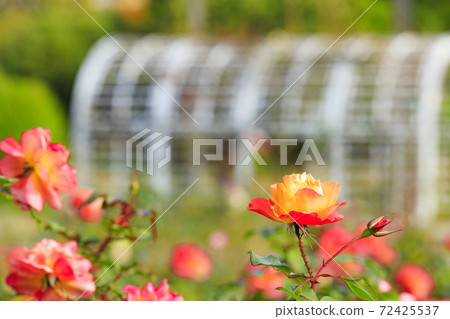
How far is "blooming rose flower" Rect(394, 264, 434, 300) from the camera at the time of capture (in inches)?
62.4

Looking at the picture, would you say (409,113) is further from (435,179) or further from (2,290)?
(2,290)

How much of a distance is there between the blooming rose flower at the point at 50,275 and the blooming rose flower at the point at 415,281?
0.92m

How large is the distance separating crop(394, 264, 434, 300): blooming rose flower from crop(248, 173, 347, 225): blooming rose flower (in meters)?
0.88

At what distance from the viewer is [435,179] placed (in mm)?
5246

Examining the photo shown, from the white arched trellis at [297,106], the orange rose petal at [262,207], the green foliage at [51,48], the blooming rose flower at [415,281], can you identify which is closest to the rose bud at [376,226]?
the orange rose petal at [262,207]

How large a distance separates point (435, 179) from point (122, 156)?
8.28 ft

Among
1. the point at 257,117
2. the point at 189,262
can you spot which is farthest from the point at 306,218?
the point at 257,117

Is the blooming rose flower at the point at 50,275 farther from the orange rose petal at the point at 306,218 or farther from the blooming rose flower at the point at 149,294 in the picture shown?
the orange rose petal at the point at 306,218

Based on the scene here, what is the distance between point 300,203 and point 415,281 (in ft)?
3.17

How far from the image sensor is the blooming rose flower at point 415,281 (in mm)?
1586

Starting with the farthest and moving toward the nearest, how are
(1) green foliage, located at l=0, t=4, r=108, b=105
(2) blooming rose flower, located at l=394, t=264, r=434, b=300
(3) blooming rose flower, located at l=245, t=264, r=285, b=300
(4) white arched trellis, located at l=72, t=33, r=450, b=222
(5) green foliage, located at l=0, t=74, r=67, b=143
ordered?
(1) green foliage, located at l=0, t=4, r=108, b=105 → (5) green foliage, located at l=0, t=74, r=67, b=143 → (4) white arched trellis, located at l=72, t=33, r=450, b=222 → (2) blooming rose flower, located at l=394, t=264, r=434, b=300 → (3) blooming rose flower, located at l=245, t=264, r=285, b=300

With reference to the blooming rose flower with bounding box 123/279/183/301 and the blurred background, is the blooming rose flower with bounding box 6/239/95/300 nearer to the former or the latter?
the blooming rose flower with bounding box 123/279/183/301

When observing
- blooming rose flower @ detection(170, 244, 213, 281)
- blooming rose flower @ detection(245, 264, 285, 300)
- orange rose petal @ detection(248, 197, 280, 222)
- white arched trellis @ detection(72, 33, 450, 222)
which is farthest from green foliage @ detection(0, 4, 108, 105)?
orange rose petal @ detection(248, 197, 280, 222)
